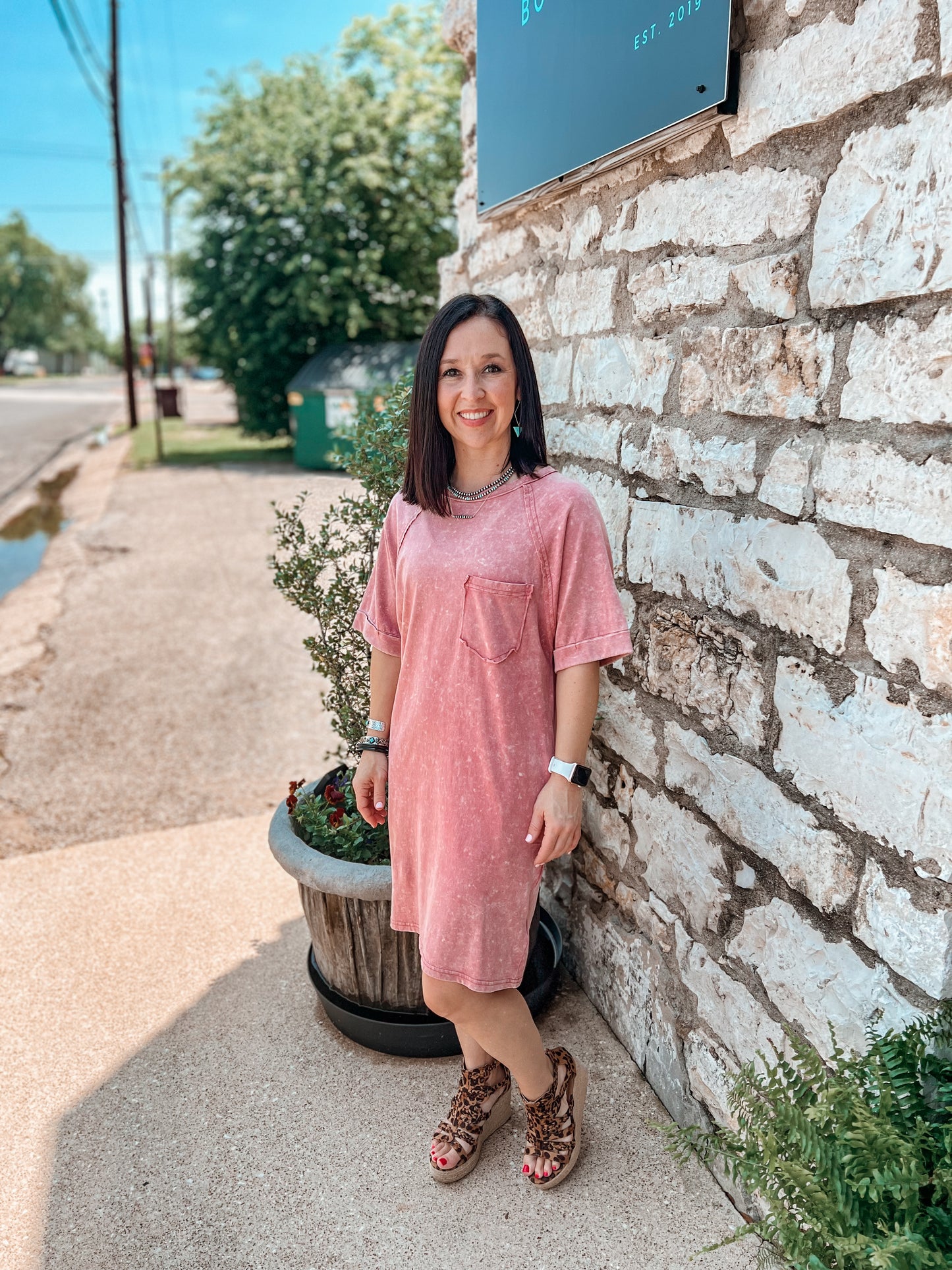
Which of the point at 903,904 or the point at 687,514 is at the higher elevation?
the point at 687,514

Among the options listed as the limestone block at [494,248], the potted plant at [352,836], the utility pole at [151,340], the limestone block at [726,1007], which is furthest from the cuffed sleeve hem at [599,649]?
the utility pole at [151,340]

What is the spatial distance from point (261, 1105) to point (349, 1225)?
0.45 metres

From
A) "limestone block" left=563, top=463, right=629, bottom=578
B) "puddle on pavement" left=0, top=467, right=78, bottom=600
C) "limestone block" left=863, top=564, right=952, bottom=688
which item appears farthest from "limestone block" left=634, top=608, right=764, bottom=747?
"puddle on pavement" left=0, top=467, right=78, bottom=600

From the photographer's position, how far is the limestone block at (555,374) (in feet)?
8.55

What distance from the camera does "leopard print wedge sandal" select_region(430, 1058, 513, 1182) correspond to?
7.00ft

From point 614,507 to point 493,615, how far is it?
69 centimetres

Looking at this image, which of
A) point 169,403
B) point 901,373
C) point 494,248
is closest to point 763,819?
point 901,373

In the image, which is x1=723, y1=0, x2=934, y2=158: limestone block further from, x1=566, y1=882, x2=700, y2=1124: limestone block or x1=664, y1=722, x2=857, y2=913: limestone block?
x1=566, y1=882, x2=700, y2=1124: limestone block

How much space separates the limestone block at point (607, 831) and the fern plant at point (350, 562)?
737 millimetres

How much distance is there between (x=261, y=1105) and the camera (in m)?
2.38

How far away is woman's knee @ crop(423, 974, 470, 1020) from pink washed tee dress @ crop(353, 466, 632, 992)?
0.10 ft

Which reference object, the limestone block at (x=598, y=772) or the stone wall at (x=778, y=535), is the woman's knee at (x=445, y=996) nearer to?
the stone wall at (x=778, y=535)

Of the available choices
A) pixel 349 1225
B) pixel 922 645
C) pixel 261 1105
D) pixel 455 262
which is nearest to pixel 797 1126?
pixel 922 645

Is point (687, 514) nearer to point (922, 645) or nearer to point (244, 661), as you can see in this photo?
point (922, 645)
